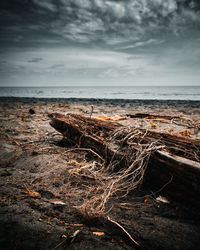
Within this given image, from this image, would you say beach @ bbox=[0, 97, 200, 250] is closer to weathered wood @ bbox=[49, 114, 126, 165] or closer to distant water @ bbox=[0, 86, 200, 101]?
weathered wood @ bbox=[49, 114, 126, 165]

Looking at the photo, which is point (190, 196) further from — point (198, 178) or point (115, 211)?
point (115, 211)

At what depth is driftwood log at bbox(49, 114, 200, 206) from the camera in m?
1.35

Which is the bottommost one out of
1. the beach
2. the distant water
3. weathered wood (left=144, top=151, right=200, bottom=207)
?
the beach

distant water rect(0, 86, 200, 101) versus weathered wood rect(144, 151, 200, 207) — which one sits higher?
distant water rect(0, 86, 200, 101)

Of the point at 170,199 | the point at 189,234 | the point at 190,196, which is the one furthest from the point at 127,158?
A: the point at 189,234

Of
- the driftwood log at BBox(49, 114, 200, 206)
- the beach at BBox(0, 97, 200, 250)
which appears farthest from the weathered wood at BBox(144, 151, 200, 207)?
the beach at BBox(0, 97, 200, 250)

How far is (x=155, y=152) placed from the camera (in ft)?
5.38

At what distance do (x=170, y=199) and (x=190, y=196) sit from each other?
0.22 m

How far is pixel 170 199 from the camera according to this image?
4.94ft

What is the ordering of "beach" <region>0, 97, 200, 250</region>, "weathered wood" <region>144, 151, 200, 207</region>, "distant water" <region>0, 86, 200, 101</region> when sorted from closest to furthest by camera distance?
"beach" <region>0, 97, 200, 250</region>
"weathered wood" <region>144, 151, 200, 207</region>
"distant water" <region>0, 86, 200, 101</region>

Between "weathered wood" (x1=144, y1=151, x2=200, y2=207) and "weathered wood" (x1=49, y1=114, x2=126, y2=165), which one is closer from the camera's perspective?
"weathered wood" (x1=144, y1=151, x2=200, y2=207)

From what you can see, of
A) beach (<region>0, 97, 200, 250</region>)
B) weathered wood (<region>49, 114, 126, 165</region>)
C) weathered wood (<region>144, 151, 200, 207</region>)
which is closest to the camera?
beach (<region>0, 97, 200, 250</region>)

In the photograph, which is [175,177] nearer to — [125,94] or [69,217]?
[69,217]

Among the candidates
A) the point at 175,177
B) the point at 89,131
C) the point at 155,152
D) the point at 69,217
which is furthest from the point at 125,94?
the point at 69,217
